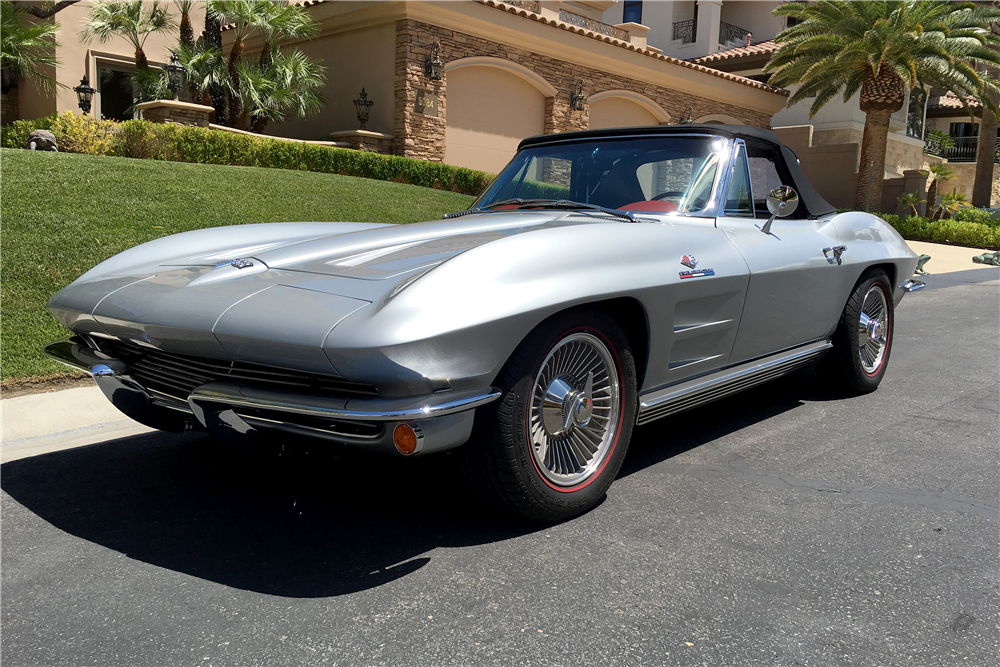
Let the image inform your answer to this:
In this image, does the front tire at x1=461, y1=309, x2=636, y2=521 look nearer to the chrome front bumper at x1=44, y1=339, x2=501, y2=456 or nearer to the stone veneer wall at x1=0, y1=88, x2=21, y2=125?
the chrome front bumper at x1=44, y1=339, x2=501, y2=456

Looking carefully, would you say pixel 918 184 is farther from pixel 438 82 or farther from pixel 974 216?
pixel 438 82

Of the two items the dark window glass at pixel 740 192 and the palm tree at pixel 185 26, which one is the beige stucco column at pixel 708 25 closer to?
the palm tree at pixel 185 26

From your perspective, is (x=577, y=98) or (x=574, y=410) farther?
(x=577, y=98)

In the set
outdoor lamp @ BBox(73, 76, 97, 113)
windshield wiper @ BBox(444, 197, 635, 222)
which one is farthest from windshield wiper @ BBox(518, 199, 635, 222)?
outdoor lamp @ BBox(73, 76, 97, 113)

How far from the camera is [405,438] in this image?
93.9 inches

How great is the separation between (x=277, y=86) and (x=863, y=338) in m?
13.3

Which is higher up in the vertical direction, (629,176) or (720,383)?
(629,176)

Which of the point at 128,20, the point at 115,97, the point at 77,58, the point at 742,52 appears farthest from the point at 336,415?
the point at 742,52

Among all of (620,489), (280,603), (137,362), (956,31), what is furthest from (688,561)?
(956,31)

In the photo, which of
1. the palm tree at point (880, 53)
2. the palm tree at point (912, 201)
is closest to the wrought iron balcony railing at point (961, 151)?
the palm tree at point (912, 201)

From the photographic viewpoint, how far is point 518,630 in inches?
87.7

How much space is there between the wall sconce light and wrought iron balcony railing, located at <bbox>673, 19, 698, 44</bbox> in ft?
47.5

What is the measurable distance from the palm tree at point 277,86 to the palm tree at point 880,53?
41.1ft

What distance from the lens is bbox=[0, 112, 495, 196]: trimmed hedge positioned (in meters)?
12.0
